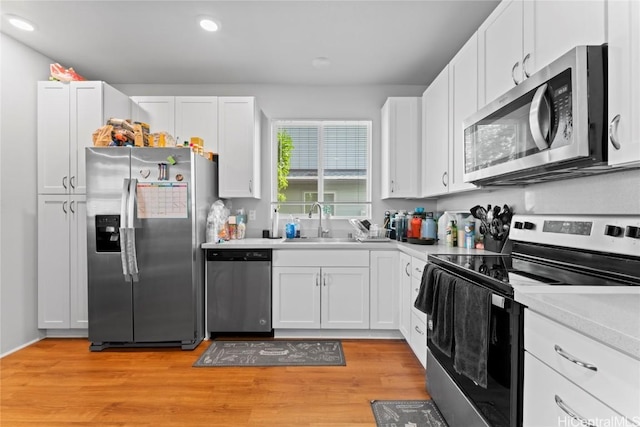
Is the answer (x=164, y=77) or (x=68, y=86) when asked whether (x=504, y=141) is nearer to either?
(x=164, y=77)

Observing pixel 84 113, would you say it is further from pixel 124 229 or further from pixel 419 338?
pixel 419 338

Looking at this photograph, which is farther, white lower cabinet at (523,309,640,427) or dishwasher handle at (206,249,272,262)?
dishwasher handle at (206,249,272,262)

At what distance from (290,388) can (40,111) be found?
326 centimetres

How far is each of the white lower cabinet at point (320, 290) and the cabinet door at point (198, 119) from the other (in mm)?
1441

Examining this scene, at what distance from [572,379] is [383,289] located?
218 cm

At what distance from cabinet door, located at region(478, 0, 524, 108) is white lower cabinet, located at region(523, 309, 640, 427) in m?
1.30

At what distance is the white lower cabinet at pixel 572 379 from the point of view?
0.74m

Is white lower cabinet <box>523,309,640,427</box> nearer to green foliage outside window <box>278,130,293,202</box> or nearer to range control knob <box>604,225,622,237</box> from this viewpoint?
range control knob <box>604,225,622,237</box>

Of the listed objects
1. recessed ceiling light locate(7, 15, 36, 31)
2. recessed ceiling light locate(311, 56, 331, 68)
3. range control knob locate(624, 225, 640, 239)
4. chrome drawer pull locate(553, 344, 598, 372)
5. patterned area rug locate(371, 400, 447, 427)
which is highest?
recessed ceiling light locate(7, 15, 36, 31)

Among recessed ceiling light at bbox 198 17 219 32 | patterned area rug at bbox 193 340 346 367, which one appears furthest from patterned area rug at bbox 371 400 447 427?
recessed ceiling light at bbox 198 17 219 32

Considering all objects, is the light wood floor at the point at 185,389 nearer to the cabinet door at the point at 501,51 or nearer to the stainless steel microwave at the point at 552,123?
the stainless steel microwave at the point at 552,123

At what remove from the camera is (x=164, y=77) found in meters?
3.53

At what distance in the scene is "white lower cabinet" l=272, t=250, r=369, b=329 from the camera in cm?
306
